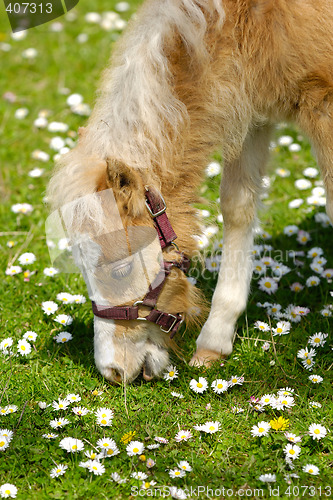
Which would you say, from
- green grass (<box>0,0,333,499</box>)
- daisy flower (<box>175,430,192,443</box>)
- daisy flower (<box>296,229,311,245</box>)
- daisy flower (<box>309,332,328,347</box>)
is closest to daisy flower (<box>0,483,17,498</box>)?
green grass (<box>0,0,333,499</box>)

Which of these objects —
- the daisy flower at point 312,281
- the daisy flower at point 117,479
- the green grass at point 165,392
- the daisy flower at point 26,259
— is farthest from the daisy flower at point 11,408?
the daisy flower at point 312,281

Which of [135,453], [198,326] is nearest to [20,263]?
[198,326]

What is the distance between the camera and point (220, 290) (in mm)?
3908

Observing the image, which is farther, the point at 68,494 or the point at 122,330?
the point at 122,330

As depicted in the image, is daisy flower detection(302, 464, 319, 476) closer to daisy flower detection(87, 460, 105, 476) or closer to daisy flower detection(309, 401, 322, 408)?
daisy flower detection(309, 401, 322, 408)

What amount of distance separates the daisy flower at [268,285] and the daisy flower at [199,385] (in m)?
1.01

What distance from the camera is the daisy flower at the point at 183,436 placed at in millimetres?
3098

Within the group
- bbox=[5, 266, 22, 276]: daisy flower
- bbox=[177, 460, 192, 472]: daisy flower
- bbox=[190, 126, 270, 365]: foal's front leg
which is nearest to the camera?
bbox=[177, 460, 192, 472]: daisy flower

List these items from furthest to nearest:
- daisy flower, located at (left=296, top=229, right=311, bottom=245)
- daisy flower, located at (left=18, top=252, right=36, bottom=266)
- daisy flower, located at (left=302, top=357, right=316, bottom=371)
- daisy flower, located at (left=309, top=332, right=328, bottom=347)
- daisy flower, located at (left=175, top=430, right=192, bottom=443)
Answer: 1. daisy flower, located at (left=296, top=229, right=311, bottom=245)
2. daisy flower, located at (left=18, top=252, right=36, bottom=266)
3. daisy flower, located at (left=309, top=332, right=328, bottom=347)
4. daisy flower, located at (left=302, top=357, right=316, bottom=371)
5. daisy flower, located at (left=175, top=430, right=192, bottom=443)

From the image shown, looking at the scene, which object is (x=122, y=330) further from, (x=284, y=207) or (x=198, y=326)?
(x=284, y=207)

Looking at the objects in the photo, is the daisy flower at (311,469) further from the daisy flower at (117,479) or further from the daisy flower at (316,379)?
the daisy flower at (117,479)

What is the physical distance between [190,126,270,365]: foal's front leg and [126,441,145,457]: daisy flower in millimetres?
873

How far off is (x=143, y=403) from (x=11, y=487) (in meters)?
0.90

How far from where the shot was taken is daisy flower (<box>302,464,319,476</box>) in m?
2.83
